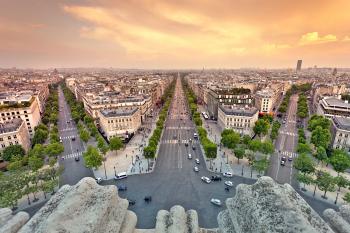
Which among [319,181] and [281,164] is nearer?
[319,181]

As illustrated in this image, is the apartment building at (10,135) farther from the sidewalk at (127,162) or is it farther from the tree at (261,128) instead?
the tree at (261,128)

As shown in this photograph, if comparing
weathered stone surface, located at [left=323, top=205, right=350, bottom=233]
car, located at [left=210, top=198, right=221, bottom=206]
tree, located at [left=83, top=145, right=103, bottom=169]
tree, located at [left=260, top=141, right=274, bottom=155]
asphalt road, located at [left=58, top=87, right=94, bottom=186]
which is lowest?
asphalt road, located at [left=58, top=87, right=94, bottom=186]

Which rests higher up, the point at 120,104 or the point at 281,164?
the point at 120,104

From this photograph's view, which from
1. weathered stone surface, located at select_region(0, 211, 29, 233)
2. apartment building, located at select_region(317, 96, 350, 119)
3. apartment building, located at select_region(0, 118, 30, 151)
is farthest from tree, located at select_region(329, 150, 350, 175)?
apartment building, located at select_region(0, 118, 30, 151)

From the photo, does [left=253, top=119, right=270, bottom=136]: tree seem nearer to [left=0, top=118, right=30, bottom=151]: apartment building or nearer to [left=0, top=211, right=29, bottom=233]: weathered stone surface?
[left=0, top=211, right=29, bottom=233]: weathered stone surface

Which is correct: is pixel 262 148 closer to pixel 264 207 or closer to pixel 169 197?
pixel 169 197

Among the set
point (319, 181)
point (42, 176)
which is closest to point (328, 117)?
point (319, 181)

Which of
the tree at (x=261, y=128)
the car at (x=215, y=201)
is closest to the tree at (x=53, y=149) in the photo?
the car at (x=215, y=201)
